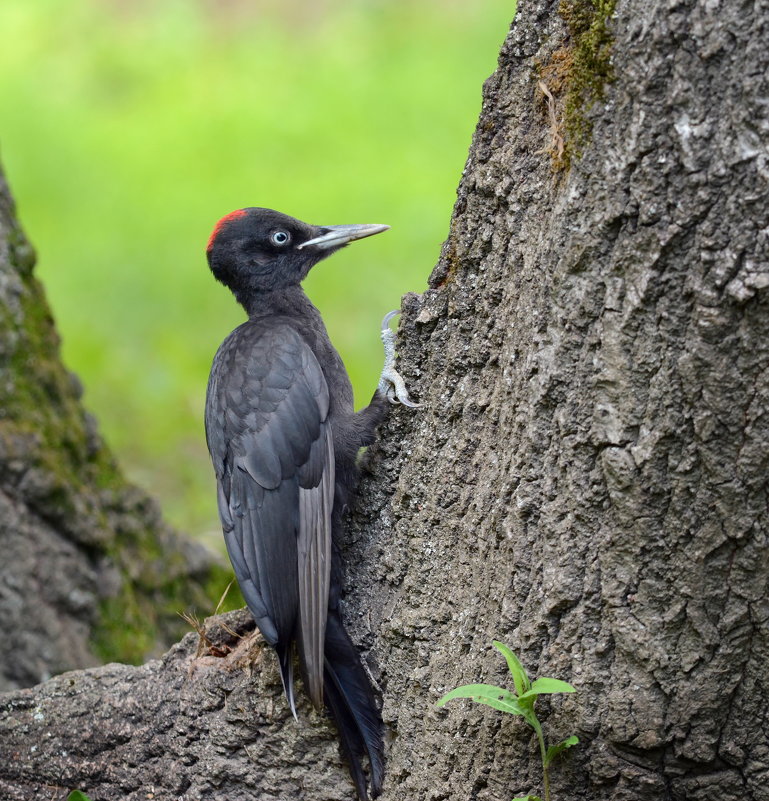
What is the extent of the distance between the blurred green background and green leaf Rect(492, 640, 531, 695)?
4.01 m

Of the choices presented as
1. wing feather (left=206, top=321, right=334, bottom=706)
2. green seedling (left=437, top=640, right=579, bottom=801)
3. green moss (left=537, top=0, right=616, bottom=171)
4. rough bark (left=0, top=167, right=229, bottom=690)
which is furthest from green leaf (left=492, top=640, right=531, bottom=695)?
rough bark (left=0, top=167, right=229, bottom=690)

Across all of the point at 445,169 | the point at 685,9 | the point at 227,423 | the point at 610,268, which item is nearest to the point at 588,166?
the point at 610,268

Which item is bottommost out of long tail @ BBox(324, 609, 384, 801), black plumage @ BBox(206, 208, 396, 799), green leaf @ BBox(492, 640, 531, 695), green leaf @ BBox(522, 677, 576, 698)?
green leaf @ BBox(522, 677, 576, 698)

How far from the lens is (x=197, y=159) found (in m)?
11.2

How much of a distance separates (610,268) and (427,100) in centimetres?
982

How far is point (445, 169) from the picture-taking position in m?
10.4

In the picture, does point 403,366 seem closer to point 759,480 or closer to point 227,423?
point 227,423

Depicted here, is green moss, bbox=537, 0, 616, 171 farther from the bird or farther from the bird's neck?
the bird's neck

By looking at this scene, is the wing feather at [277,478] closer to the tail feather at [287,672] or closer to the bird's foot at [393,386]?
the tail feather at [287,672]

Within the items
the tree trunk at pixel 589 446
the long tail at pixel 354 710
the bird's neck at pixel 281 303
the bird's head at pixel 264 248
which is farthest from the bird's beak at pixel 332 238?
the long tail at pixel 354 710

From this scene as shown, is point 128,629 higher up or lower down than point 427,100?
lower down

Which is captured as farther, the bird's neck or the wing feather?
the bird's neck

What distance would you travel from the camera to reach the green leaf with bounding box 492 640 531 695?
242 cm

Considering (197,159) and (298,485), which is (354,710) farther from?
(197,159)
